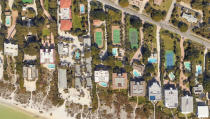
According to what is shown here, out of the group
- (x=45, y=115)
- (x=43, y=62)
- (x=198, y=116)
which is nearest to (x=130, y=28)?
(x=43, y=62)

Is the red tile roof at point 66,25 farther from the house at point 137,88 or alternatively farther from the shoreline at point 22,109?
the shoreline at point 22,109

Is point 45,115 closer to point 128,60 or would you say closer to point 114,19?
point 128,60

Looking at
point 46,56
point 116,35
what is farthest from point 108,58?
point 46,56

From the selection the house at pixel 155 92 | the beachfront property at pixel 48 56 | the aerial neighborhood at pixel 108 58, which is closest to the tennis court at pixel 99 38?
the aerial neighborhood at pixel 108 58

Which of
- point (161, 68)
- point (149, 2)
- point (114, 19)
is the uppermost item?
point (149, 2)

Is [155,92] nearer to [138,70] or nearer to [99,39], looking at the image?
[138,70]

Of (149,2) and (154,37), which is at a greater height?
(149,2)

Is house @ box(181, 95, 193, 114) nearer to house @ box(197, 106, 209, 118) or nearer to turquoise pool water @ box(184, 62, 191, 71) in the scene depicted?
house @ box(197, 106, 209, 118)
